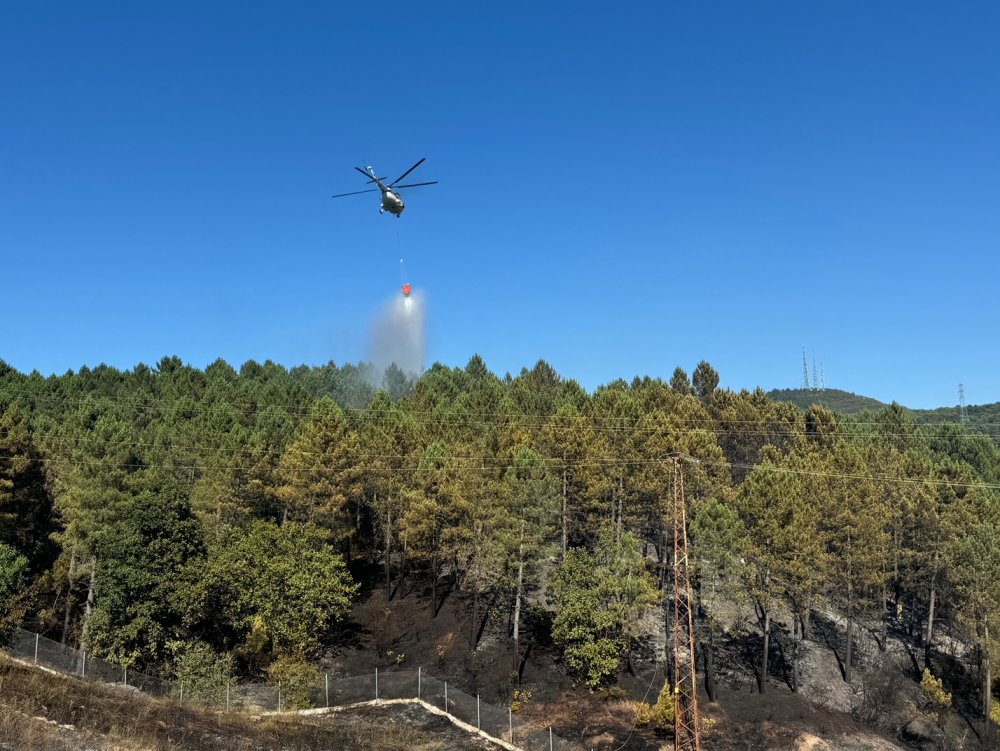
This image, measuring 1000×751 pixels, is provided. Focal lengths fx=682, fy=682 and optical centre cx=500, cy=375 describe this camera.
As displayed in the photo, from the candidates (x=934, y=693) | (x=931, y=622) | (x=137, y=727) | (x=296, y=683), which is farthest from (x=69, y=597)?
(x=931, y=622)

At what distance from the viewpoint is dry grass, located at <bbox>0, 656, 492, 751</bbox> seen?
21.7 meters

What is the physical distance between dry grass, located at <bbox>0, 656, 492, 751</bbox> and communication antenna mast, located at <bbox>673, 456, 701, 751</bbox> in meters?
11.6

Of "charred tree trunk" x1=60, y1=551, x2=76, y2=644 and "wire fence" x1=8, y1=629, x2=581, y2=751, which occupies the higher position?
"charred tree trunk" x1=60, y1=551, x2=76, y2=644

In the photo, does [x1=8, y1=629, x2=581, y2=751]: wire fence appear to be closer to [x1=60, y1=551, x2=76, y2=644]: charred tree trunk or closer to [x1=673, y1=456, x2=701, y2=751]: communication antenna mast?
[x1=673, y1=456, x2=701, y2=751]: communication antenna mast

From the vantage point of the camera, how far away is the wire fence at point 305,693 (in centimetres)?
3603

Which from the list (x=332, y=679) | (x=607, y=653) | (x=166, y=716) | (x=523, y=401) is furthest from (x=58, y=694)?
(x=523, y=401)

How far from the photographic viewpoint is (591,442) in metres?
56.1

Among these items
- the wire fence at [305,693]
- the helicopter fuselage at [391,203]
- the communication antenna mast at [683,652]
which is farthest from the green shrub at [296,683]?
the helicopter fuselage at [391,203]

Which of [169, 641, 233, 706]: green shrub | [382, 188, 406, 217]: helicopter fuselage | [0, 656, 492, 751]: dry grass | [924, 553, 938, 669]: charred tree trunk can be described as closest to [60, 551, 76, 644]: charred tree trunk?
[169, 641, 233, 706]: green shrub

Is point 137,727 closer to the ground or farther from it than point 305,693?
farther from it

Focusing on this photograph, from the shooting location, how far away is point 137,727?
24172mm

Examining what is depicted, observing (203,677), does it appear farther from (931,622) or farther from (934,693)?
(931,622)

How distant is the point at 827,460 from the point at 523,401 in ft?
128

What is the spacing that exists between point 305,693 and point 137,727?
15.6 meters
